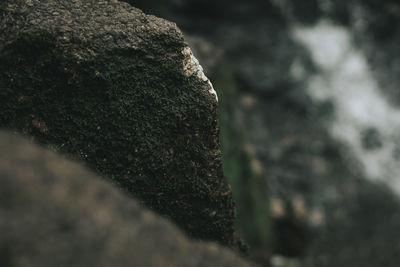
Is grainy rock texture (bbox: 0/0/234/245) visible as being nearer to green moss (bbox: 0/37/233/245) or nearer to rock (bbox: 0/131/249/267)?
green moss (bbox: 0/37/233/245)

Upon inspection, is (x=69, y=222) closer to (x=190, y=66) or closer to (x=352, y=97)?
(x=190, y=66)

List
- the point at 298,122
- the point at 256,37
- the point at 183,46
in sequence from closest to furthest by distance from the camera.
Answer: the point at 183,46 → the point at 298,122 → the point at 256,37

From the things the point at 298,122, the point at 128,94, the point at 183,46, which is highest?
the point at 183,46

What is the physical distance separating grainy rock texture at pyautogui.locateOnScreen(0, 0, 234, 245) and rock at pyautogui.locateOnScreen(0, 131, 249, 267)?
361 millimetres

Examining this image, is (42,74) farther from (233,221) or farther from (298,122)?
(298,122)

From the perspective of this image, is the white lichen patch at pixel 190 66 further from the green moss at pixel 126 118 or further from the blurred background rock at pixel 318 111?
the blurred background rock at pixel 318 111

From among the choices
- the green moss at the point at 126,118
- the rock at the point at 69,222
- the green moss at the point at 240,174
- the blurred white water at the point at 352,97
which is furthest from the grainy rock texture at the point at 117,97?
the blurred white water at the point at 352,97

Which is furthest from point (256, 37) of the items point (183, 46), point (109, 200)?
point (109, 200)

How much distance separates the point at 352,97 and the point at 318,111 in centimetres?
45

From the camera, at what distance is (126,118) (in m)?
0.97

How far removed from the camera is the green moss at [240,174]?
217cm

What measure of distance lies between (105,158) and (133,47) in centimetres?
32

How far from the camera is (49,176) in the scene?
0.57 metres

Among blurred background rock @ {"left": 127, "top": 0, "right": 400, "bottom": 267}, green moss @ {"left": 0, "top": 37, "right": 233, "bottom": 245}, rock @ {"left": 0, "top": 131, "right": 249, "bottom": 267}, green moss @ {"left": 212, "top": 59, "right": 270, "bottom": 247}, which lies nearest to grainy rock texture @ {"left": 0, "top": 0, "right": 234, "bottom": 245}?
green moss @ {"left": 0, "top": 37, "right": 233, "bottom": 245}
